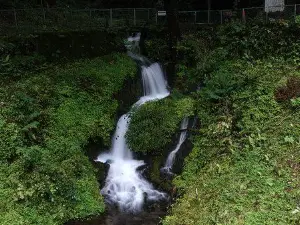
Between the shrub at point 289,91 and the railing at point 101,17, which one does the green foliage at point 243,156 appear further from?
the railing at point 101,17

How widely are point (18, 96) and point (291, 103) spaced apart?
31.8 feet

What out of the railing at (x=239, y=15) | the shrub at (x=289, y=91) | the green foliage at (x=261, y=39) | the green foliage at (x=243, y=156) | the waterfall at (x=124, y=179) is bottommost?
the waterfall at (x=124, y=179)

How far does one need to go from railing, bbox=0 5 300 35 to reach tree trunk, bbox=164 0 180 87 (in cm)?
336

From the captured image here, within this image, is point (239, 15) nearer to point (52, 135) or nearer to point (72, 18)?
point (72, 18)

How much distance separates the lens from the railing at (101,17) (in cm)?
2030

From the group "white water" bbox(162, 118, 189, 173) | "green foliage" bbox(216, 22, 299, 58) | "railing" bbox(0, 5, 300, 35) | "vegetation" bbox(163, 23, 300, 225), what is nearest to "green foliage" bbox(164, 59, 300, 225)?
"vegetation" bbox(163, 23, 300, 225)

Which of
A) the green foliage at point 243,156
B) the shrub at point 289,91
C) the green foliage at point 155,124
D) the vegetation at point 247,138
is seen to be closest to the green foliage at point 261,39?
the vegetation at point 247,138

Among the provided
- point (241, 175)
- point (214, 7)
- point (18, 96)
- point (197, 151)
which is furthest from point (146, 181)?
point (214, 7)

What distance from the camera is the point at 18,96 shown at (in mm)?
13094

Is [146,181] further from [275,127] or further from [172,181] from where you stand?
[275,127]

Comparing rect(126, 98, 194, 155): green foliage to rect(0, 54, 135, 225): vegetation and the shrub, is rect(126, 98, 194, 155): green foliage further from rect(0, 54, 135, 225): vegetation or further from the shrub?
the shrub

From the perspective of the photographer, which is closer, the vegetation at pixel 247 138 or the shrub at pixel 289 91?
the vegetation at pixel 247 138

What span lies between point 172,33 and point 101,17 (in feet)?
20.1

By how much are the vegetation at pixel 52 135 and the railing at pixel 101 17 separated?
5306 mm
